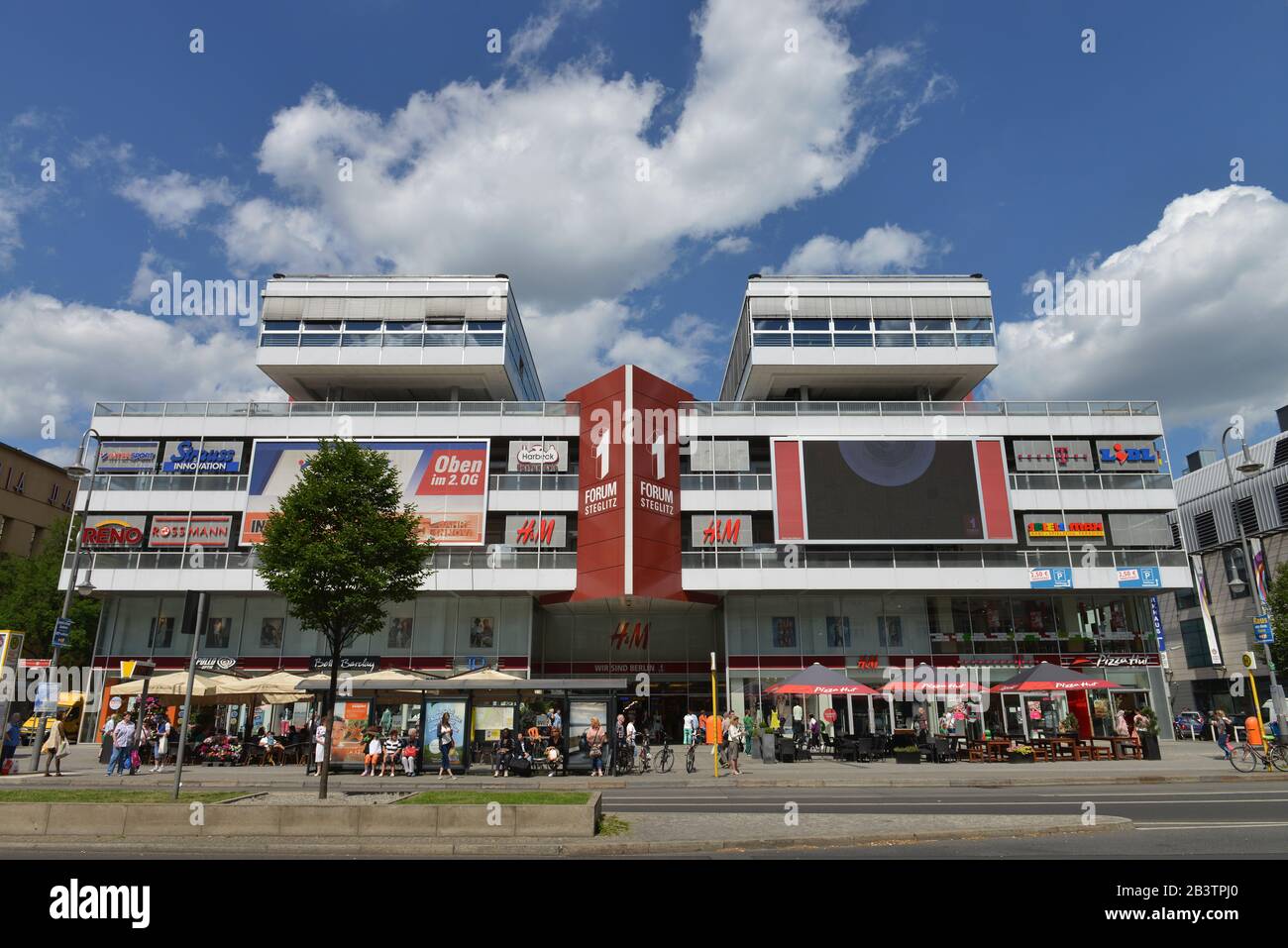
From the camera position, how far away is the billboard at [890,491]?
41.5 m

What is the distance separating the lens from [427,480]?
1663 inches

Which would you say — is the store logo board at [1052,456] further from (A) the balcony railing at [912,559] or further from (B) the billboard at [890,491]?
(A) the balcony railing at [912,559]

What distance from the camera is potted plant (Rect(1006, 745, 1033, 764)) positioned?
98.0 ft

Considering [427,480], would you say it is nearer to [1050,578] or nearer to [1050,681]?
[1050,681]

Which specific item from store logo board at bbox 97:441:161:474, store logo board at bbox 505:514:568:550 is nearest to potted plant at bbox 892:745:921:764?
store logo board at bbox 505:514:568:550

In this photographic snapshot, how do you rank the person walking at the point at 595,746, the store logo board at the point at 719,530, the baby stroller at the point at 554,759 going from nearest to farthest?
the baby stroller at the point at 554,759, the person walking at the point at 595,746, the store logo board at the point at 719,530

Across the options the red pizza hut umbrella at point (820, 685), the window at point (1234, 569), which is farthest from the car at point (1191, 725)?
the red pizza hut umbrella at point (820, 685)

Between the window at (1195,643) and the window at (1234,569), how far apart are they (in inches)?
151

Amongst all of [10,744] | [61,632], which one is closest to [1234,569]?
[61,632]

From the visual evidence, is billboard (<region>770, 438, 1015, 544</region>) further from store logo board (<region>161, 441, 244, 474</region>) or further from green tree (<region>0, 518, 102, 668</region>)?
green tree (<region>0, 518, 102, 668</region>)

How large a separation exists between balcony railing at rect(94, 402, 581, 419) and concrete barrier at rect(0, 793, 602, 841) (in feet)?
109

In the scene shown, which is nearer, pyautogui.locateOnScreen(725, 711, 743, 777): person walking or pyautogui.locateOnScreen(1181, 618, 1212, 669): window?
pyautogui.locateOnScreen(725, 711, 743, 777): person walking

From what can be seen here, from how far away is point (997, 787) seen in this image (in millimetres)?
21484
